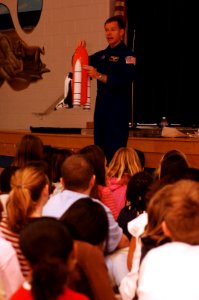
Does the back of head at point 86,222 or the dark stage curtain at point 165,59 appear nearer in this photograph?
the back of head at point 86,222

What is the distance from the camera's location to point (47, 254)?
1.38 meters

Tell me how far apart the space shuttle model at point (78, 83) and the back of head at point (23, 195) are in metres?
2.21

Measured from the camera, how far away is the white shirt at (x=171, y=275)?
147 cm

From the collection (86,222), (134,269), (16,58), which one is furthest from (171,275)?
(16,58)

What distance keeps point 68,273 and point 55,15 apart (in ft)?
16.9

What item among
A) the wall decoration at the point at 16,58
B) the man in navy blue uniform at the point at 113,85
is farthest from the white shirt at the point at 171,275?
the wall decoration at the point at 16,58

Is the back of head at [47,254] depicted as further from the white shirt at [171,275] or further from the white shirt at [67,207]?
the white shirt at [67,207]

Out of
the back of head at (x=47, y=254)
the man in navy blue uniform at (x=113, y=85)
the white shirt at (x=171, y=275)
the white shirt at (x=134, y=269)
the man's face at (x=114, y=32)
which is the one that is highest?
the man's face at (x=114, y=32)

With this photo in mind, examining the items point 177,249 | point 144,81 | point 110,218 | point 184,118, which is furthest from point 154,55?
point 177,249

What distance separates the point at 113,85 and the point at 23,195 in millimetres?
2376

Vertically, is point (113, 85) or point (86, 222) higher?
point (113, 85)

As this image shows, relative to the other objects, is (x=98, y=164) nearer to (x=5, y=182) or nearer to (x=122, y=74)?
(x=5, y=182)

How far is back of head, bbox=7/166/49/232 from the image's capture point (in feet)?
6.45

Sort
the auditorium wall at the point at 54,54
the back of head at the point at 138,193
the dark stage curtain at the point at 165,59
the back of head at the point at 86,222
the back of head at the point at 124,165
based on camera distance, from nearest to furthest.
Answer: the back of head at the point at 86,222, the back of head at the point at 138,193, the back of head at the point at 124,165, the dark stage curtain at the point at 165,59, the auditorium wall at the point at 54,54
